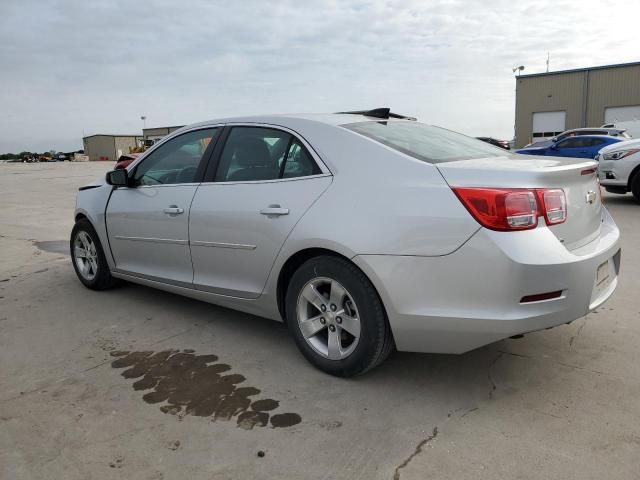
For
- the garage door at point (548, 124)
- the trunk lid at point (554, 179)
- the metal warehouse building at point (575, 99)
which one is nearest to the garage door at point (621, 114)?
the metal warehouse building at point (575, 99)

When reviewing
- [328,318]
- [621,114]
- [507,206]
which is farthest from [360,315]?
[621,114]

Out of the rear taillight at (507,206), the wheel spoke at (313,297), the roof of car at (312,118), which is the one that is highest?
the roof of car at (312,118)

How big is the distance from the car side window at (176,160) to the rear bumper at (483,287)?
1738 millimetres

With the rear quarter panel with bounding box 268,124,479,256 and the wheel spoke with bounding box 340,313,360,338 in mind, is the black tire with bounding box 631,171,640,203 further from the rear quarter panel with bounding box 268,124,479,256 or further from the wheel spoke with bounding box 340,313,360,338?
the wheel spoke with bounding box 340,313,360,338

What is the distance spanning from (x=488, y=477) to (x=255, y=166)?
7.44 ft

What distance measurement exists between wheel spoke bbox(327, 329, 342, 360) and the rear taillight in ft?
3.53

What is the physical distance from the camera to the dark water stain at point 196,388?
2.73m

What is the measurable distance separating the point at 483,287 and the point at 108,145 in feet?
301

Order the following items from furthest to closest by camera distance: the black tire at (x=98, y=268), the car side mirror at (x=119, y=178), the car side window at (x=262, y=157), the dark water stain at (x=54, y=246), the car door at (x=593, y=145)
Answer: the car door at (x=593, y=145) < the dark water stain at (x=54, y=246) < the black tire at (x=98, y=268) < the car side mirror at (x=119, y=178) < the car side window at (x=262, y=157)

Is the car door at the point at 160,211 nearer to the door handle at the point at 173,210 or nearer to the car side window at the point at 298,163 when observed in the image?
the door handle at the point at 173,210

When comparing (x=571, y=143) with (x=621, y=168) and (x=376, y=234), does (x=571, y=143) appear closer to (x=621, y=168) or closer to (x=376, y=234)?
(x=621, y=168)

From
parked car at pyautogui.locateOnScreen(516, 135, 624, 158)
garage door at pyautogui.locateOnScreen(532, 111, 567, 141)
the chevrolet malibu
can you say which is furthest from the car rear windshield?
garage door at pyautogui.locateOnScreen(532, 111, 567, 141)

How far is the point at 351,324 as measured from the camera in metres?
2.96

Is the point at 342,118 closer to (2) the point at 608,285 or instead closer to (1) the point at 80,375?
(2) the point at 608,285
